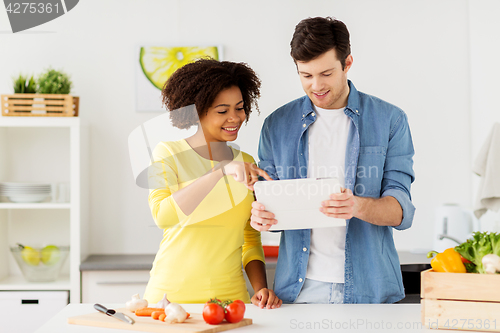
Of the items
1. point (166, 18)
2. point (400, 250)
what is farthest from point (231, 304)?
point (166, 18)

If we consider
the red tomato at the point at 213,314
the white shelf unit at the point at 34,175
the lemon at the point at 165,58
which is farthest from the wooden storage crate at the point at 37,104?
the red tomato at the point at 213,314

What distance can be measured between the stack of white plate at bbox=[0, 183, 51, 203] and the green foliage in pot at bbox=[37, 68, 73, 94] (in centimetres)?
53

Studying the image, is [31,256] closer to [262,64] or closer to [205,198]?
[205,198]

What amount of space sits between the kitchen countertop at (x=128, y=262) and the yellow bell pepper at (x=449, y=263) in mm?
1319

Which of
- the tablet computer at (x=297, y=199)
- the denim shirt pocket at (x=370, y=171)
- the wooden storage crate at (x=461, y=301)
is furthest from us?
the denim shirt pocket at (x=370, y=171)

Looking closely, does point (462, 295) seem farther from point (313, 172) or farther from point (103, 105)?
point (103, 105)

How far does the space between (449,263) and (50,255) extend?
212 centimetres

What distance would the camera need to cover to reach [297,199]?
1255 millimetres

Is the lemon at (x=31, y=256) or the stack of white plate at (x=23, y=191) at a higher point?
the stack of white plate at (x=23, y=191)

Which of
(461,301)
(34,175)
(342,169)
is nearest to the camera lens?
(461,301)

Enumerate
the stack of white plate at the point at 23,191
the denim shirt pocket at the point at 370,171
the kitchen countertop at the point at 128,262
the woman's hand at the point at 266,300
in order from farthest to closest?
the stack of white plate at the point at 23,191 < the kitchen countertop at the point at 128,262 < the denim shirt pocket at the point at 370,171 < the woman's hand at the point at 266,300

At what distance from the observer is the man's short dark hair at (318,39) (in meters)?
1.45

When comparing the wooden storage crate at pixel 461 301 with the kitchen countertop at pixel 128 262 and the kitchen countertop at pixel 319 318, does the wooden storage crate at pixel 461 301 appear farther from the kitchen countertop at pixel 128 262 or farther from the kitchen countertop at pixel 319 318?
the kitchen countertop at pixel 128 262

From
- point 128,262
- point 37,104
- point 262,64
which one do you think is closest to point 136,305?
point 128,262
